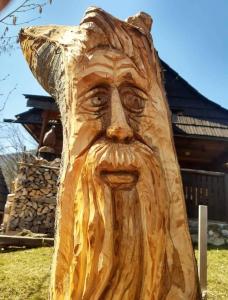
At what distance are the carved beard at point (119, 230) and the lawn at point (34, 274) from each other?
7.92 feet

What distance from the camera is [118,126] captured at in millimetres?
1759

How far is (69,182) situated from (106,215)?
0.96ft

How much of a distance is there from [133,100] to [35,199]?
6.29 m

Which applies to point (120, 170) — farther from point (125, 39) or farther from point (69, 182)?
point (125, 39)

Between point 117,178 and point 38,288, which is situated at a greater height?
point 117,178

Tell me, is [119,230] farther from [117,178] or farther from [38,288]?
[38,288]

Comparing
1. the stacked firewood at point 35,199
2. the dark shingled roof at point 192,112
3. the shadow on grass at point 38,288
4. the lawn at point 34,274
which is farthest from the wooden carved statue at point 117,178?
the dark shingled roof at point 192,112

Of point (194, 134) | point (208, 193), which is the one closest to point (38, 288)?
point (208, 193)

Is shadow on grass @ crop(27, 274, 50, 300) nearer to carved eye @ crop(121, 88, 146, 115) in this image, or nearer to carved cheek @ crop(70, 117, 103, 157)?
carved cheek @ crop(70, 117, 103, 157)

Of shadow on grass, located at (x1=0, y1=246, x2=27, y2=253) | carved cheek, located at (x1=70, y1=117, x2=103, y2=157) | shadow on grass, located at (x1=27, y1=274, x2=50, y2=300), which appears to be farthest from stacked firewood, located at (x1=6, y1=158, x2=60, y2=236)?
carved cheek, located at (x1=70, y1=117, x2=103, y2=157)

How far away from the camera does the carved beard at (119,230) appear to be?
1.54 metres

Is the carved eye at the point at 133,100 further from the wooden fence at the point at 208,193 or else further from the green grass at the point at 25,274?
the wooden fence at the point at 208,193

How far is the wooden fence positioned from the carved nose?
6244 mm

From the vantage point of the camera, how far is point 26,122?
34.3 ft
